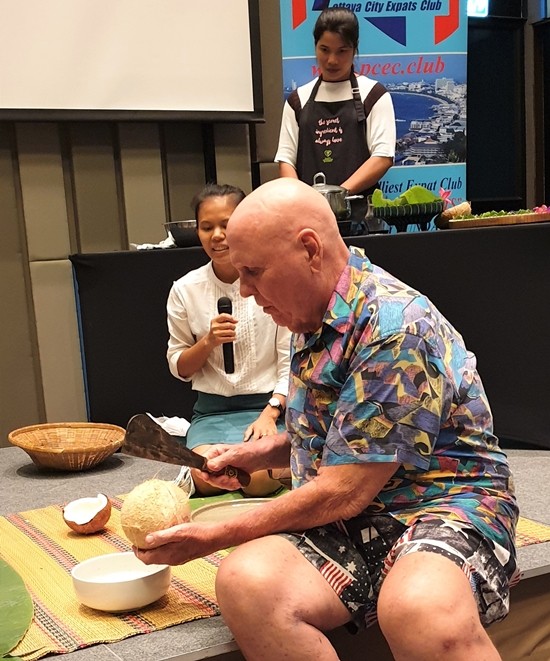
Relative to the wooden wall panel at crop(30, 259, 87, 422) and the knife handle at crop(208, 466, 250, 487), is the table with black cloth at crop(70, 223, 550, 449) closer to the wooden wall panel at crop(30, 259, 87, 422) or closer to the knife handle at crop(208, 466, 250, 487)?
the wooden wall panel at crop(30, 259, 87, 422)

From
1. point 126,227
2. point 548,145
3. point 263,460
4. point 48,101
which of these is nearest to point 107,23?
point 48,101

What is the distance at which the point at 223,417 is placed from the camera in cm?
251

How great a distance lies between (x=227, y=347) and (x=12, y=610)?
3.51ft

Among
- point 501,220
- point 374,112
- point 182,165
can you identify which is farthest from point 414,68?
point 501,220

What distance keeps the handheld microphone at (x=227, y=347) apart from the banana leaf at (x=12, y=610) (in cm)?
91

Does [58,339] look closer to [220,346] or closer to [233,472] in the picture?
[220,346]

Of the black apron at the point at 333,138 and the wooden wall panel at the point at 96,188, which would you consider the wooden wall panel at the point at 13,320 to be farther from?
the black apron at the point at 333,138

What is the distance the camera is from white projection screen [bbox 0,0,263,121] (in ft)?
10.5

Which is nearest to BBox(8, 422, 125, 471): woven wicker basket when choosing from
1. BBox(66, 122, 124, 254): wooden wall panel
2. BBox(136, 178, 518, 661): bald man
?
BBox(66, 122, 124, 254): wooden wall panel

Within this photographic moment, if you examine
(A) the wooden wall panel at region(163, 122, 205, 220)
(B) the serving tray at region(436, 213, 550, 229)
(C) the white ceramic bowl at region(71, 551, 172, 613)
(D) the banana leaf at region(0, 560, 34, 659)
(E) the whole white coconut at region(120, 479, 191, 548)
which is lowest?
(D) the banana leaf at region(0, 560, 34, 659)

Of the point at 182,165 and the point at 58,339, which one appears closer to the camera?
the point at 58,339

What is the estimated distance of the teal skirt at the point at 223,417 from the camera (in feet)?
7.93

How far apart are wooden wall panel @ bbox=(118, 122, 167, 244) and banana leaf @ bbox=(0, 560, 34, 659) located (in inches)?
77.6

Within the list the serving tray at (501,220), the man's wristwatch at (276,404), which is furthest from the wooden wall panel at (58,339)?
the serving tray at (501,220)
